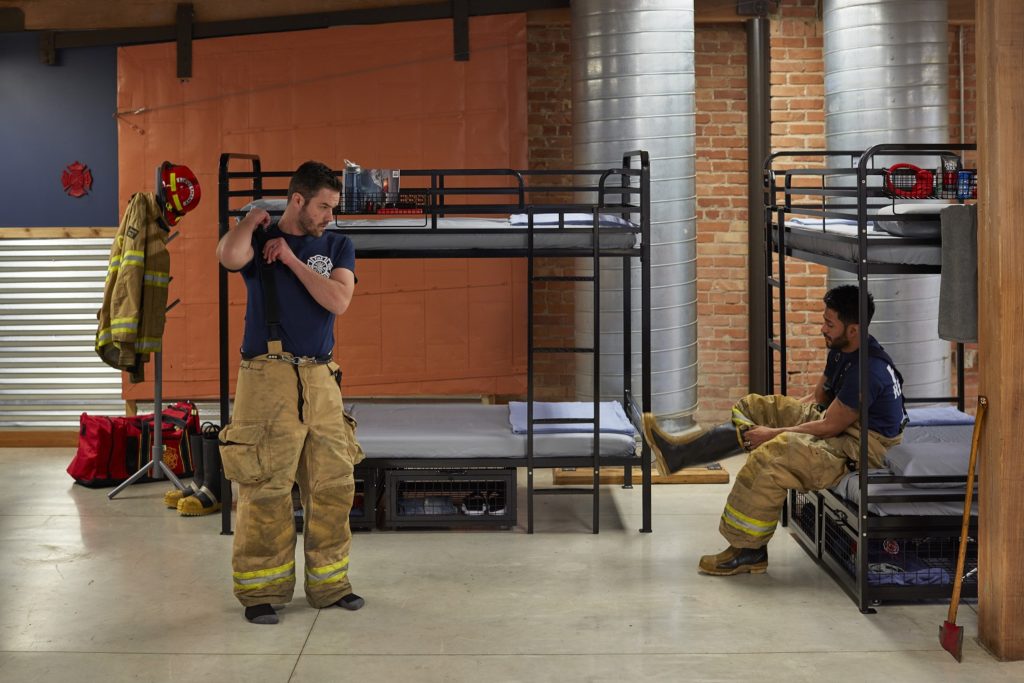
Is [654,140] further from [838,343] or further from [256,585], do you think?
[256,585]

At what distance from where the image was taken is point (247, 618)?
5789 mm

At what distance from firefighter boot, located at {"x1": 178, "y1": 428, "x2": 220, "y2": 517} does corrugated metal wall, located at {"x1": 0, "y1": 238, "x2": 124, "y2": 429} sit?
2.37 meters

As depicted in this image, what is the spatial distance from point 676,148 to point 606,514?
8.44 feet

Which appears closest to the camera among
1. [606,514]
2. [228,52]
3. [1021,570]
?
[1021,570]

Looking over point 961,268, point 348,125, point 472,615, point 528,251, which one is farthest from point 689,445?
point 348,125

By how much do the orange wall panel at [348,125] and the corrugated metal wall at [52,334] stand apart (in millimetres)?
417

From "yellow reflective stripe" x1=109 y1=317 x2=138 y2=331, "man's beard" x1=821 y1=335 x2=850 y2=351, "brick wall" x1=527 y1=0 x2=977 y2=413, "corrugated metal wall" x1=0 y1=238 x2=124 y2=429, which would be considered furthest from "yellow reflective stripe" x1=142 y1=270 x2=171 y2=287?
"man's beard" x1=821 y1=335 x2=850 y2=351

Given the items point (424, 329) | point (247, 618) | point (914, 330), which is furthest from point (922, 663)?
Answer: point (424, 329)

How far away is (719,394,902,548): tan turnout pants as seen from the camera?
6141 millimetres

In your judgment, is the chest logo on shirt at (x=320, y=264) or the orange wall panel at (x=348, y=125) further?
→ the orange wall panel at (x=348, y=125)

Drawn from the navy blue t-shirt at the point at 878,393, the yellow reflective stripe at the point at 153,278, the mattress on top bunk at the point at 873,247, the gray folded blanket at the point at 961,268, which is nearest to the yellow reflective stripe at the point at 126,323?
the yellow reflective stripe at the point at 153,278

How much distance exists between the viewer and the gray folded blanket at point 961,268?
5.41m

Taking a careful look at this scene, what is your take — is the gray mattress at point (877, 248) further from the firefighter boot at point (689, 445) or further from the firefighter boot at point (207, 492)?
the firefighter boot at point (207, 492)

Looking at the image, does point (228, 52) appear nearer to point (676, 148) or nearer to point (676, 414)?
point (676, 148)
